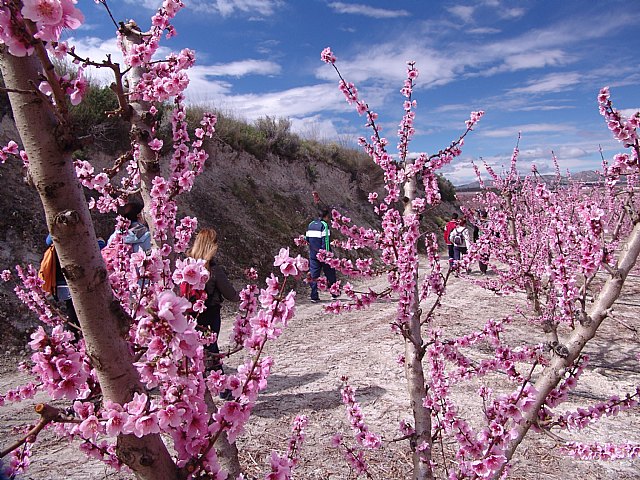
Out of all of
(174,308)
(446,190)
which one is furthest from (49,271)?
(446,190)

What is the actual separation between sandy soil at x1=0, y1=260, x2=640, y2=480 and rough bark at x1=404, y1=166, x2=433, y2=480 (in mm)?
808

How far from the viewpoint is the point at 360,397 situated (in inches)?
182

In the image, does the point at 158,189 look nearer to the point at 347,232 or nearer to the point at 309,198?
the point at 347,232

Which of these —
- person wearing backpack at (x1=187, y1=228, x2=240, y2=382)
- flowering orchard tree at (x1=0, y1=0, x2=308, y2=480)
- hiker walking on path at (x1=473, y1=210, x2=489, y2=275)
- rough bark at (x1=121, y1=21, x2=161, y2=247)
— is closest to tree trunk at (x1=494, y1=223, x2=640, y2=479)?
flowering orchard tree at (x1=0, y1=0, x2=308, y2=480)

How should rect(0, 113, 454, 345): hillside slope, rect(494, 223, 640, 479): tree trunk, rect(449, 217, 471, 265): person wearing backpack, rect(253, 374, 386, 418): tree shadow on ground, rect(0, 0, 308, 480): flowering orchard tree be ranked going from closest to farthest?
1. rect(0, 0, 308, 480): flowering orchard tree
2. rect(494, 223, 640, 479): tree trunk
3. rect(253, 374, 386, 418): tree shadow on ground
4. rect(0, 113, 454, 345): hillside slope
5. rect(449, 217, 471, 265): person wearing backpack

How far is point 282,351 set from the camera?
6.41 meters

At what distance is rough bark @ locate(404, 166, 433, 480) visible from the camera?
2381 millimetres

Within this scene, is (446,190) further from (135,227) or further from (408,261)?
(408,261)

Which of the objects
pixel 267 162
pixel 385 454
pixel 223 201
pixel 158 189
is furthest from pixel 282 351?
pixel 267 162

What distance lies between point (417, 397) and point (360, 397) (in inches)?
90.0

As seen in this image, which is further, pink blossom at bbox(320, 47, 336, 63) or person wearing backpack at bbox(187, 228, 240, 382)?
person wearing backpack at bbox(187, 228, 240, 382)

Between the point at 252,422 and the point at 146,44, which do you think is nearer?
the point at 146,44

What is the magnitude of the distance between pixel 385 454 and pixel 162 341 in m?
3.00

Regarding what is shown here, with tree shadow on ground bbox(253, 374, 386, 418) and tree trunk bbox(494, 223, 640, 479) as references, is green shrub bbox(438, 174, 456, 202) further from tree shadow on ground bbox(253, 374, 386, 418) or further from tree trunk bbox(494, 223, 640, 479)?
tree trunk bbox(494, 223, 640, 479)
